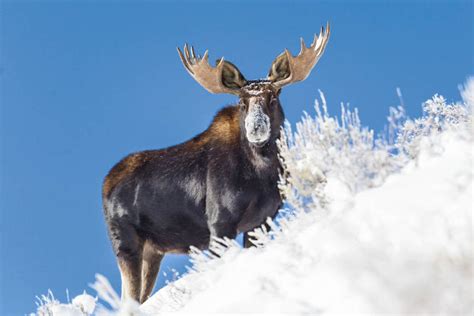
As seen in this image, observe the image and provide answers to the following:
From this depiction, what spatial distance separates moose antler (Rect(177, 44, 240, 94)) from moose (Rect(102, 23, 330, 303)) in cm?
1

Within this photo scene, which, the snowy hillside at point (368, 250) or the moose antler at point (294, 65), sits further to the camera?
the moose antler at point (294, 65)

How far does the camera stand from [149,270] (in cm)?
830

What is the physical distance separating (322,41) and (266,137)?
1797 millimetres

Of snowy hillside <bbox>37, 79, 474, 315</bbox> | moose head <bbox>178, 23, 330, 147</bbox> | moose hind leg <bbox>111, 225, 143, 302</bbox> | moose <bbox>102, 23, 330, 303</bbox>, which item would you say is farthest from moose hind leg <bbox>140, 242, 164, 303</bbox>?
snowy hillside <bbox>37, 79, 474, 315</bbox>

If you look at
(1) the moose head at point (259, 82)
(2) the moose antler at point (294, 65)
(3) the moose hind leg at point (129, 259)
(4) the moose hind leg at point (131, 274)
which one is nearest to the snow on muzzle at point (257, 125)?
(1) the moose head at point (259, 82)

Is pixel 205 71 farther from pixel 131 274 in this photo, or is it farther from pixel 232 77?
pixel 131 274

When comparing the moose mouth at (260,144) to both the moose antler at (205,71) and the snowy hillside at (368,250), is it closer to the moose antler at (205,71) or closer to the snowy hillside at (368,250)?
the moose antler at (205,71)

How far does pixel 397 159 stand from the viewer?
4930mm

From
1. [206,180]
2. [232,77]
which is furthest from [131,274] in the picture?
[232,77]

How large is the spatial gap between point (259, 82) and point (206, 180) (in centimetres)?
126

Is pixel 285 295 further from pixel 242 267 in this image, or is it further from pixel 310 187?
pixel 310 187

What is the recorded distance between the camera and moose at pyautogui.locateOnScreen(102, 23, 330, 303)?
698 cm

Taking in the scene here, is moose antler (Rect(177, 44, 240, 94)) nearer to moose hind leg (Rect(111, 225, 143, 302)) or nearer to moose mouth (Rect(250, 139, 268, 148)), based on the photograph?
moose mouth (Rect(250, 139, 268, 148))

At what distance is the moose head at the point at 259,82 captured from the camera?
6871 mm
